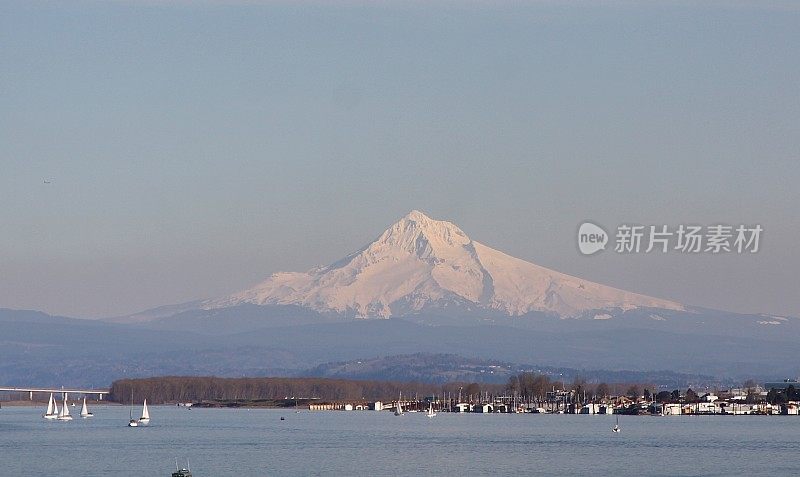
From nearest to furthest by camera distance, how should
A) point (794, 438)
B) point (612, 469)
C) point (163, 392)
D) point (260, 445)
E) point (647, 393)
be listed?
point (612, 469)
point (260, 445)
point (794, 438)
point (647, 393)
point (163, 392)

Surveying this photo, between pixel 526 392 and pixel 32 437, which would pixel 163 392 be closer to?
pixel 526 392

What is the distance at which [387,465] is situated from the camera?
62500mm

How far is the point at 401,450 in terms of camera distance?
72875 mm

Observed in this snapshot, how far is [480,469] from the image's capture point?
6028 cm

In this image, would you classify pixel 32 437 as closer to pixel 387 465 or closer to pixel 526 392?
pixel 387 465

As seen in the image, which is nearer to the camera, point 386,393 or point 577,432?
point 577,432

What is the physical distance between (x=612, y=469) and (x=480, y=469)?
16.4ft

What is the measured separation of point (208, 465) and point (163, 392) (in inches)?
5153

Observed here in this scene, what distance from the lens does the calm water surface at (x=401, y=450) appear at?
198ft

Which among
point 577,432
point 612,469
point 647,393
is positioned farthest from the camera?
point 647,393

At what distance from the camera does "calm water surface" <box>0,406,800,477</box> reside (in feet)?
198

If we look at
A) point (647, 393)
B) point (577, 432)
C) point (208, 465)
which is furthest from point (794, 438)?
point (647, 393)

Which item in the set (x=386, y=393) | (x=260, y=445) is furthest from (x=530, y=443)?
(x=386, y=393)

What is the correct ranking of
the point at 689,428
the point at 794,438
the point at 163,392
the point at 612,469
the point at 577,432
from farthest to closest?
the point at 163,392, the point at 689,428, the point at 577,432, the point at 794,438, the point at 612,469
